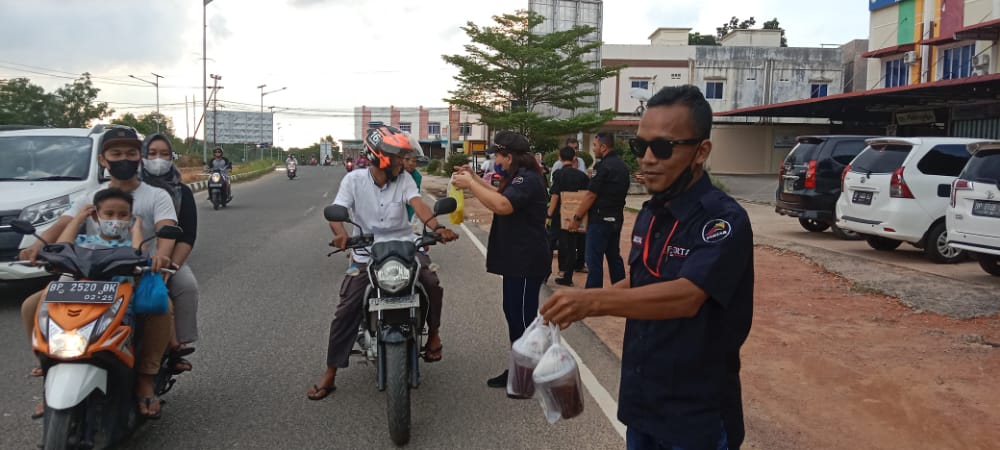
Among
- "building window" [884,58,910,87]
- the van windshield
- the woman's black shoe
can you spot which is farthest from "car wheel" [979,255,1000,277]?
"building window" [884,58,910,87]

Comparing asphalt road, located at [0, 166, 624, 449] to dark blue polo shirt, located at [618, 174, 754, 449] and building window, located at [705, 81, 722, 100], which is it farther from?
building window, located at [705, 81, 722, 100]

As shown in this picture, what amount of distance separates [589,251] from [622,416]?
5.95m

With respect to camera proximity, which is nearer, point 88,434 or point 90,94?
point 88,434

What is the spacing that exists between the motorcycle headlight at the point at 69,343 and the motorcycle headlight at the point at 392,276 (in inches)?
58.4

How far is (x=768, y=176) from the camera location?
124 ft

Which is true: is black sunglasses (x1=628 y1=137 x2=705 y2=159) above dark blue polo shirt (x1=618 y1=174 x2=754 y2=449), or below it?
above

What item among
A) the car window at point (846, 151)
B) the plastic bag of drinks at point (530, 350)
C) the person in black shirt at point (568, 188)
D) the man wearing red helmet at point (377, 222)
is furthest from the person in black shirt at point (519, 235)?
the car window at point (846, 151)

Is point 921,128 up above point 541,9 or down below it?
below

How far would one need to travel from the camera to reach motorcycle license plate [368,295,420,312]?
4410mm

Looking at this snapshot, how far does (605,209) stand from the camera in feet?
27.1

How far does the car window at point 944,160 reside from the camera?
11391 mm

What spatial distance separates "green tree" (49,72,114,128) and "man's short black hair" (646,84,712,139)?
57624 mm

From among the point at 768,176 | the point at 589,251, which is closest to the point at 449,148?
the point at 768,176

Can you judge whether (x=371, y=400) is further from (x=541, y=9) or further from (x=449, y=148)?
(x=449, y=148)
